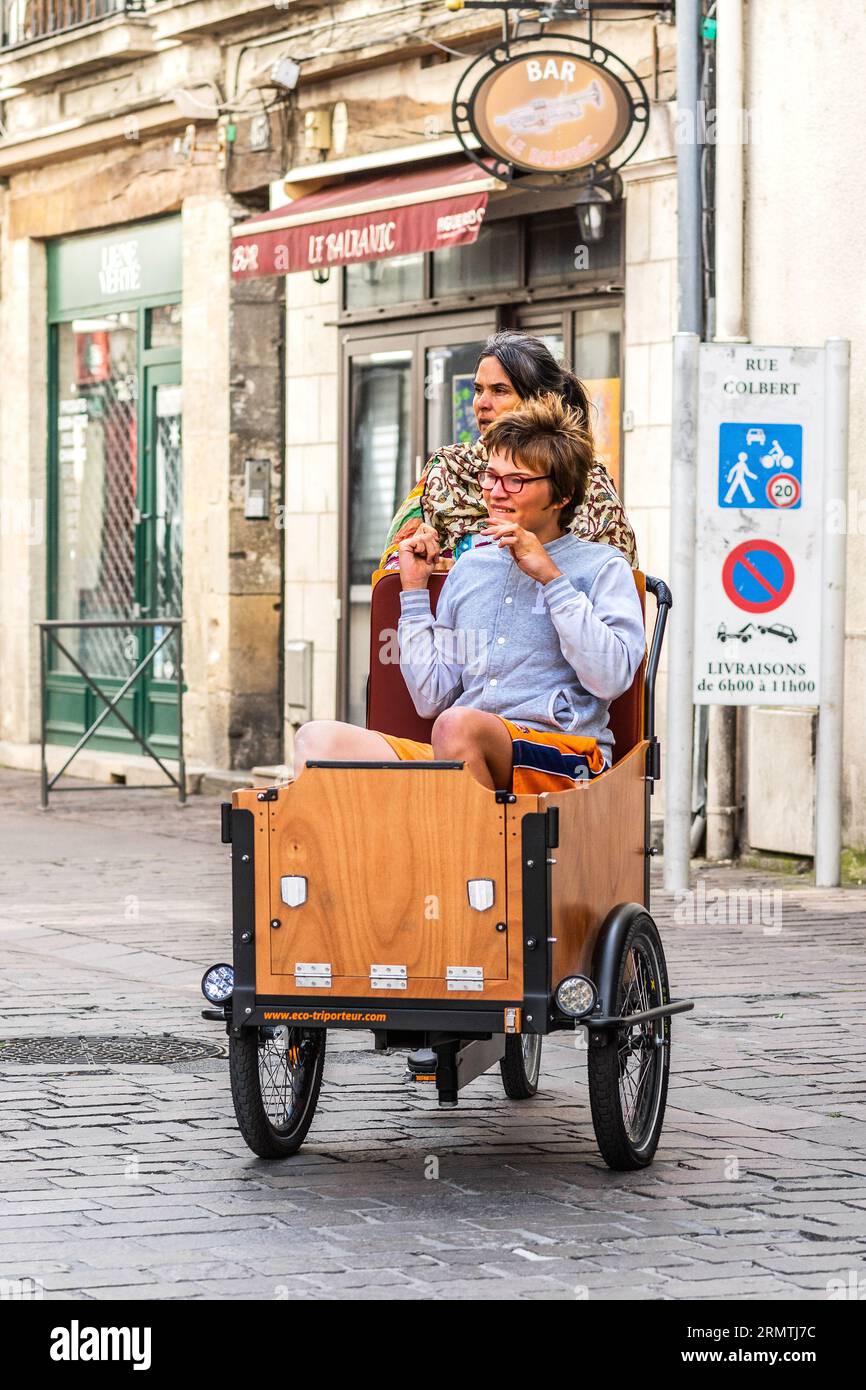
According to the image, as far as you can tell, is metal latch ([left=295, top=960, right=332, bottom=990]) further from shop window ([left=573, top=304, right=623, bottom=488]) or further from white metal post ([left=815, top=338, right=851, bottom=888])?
shop window ([left=573, top=304, right=623, bottom=488])

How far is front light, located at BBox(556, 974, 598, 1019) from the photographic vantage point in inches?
198

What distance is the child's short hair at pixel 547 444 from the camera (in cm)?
553

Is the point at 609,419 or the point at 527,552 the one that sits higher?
the point at 609,419

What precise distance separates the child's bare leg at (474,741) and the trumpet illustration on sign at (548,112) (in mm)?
6822

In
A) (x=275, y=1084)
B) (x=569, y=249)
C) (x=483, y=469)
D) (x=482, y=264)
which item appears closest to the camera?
(x=275, y=1084)

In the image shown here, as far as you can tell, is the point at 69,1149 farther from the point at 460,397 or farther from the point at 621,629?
the point at 460,397

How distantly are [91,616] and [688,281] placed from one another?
7454mm

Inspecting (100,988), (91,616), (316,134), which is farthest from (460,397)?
(100,988)

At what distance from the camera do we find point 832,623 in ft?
34.2

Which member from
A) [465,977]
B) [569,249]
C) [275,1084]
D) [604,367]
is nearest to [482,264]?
[569,249]

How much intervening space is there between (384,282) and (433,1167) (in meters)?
9.51

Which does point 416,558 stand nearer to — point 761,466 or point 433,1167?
point 433,1167

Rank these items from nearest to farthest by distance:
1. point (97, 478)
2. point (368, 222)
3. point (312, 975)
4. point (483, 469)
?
point (312, 975) → point (483, 469) → point (368, 222) → point (97, 478)

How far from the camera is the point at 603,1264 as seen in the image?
4.55 meters
